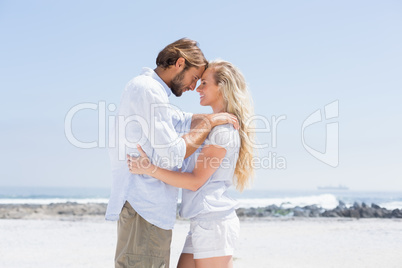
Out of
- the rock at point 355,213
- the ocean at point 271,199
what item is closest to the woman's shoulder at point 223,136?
the rock at point 355,213

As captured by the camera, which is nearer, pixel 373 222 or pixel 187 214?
pixel 187 214

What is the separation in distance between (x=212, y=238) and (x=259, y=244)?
19.1ft

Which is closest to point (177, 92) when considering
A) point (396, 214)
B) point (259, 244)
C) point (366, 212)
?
point (259, 244)

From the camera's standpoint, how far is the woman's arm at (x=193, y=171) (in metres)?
2.52

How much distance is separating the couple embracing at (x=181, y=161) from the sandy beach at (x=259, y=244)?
3.86 m

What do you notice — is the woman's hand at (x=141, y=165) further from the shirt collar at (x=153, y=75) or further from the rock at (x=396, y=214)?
the rock at (x=396, y=214)

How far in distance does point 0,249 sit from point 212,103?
6.27 metres

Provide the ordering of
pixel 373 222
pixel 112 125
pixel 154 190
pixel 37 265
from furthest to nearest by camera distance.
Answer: pixel 373 222
pixel 37 265
pixel 112 125
pixel 154 190

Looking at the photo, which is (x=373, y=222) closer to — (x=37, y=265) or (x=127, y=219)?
(x=37, y=265)

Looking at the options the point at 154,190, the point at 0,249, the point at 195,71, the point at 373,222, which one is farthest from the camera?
the point at 373,222

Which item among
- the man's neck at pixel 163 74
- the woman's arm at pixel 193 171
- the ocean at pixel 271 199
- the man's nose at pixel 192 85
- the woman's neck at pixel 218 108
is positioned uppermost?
the man's neck at pixel 163 74

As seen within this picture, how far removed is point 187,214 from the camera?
283 centimetres

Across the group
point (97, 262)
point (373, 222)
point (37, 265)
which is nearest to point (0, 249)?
point (37, 265)

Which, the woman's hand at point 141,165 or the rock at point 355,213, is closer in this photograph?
the woman's hand at point 141,165
